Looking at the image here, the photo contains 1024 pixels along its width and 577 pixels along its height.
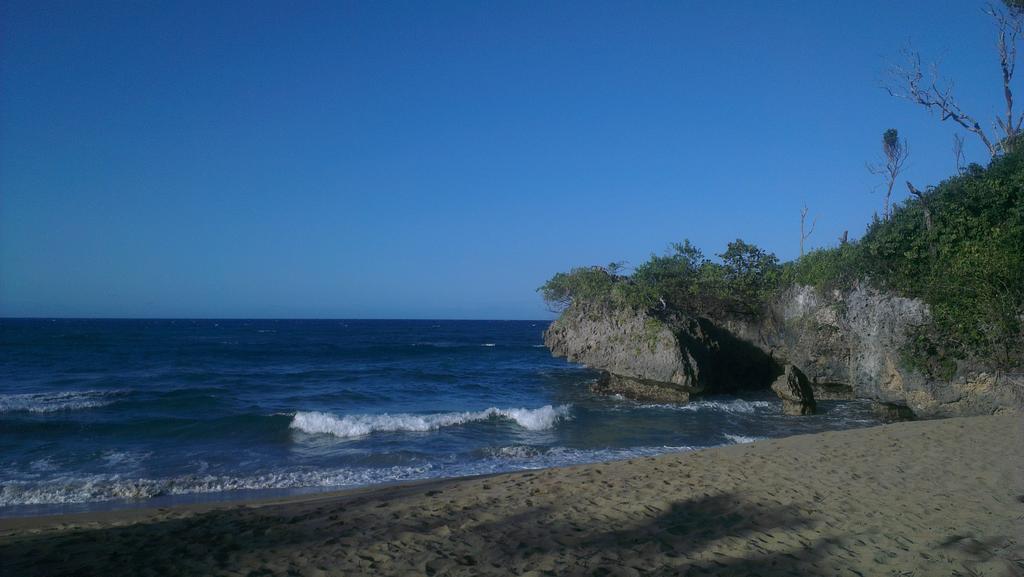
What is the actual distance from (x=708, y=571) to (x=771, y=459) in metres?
5.37

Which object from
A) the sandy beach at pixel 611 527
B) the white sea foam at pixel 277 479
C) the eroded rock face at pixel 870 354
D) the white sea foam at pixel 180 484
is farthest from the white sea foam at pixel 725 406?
the white sea foam at pixel 180 484

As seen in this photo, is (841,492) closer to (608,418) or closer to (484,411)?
(608,418)

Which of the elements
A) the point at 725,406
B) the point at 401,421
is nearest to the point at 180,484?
the point at 401,421

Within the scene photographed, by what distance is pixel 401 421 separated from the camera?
650 inches

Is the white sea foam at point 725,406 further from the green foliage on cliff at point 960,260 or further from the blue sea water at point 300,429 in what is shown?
the green foliage on cliff at point 960,260

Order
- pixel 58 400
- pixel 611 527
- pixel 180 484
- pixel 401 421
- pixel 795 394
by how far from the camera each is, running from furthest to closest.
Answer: pixel 58 400 → pixel 795 394 → pixel 401 421 → pixel 180 484 → pixel 611 527

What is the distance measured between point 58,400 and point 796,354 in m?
26.0

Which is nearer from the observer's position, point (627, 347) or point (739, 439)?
point (739, 439)

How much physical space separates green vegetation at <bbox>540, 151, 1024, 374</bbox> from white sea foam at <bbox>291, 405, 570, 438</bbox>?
778 centimetres

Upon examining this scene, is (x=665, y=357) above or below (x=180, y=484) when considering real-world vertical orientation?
above

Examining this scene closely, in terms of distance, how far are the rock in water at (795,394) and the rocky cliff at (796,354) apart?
9cm

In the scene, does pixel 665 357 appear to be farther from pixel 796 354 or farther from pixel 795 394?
pixel 796 354

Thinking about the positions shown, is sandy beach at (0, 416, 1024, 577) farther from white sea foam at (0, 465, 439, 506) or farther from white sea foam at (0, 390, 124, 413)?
white sea foam at (0, 390, 124, 413)

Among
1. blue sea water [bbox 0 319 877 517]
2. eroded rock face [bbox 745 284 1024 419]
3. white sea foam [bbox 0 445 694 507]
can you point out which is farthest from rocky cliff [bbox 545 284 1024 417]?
white sea foam [bbox 0 445 694 507]
